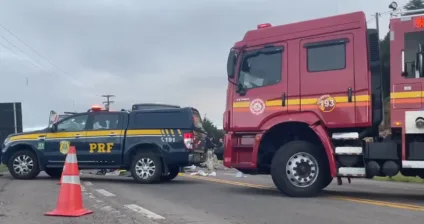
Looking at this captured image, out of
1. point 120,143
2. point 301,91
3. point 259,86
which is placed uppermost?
point 259,86

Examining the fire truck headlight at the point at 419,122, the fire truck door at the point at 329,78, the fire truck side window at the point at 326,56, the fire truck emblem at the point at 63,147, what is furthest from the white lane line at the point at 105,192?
the fire truck headlight at the point at 419,122

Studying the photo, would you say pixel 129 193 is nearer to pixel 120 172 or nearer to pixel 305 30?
pixel 305 30

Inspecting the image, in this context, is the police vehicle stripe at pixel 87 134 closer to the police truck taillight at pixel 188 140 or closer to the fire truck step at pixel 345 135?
the police truck taillight at pixel 188 140

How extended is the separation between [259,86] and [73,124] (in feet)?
21.2

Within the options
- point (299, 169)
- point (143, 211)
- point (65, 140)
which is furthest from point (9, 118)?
A: point (143, 211)

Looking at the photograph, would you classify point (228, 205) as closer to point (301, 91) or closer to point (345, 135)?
point (345, 135)

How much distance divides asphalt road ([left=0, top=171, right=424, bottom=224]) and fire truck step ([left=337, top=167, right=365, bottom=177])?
1.47 feet

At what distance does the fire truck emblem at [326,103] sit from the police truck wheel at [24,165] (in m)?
8.64

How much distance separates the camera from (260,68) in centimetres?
1234

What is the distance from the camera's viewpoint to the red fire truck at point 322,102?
36.0 ft

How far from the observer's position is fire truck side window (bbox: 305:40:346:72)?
37.7 feet

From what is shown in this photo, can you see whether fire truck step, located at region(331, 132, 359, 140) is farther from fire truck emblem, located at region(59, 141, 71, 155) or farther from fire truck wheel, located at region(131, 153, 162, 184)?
fire truck emblem, located at region(59, 141, 71, 155)

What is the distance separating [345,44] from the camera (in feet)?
37.6

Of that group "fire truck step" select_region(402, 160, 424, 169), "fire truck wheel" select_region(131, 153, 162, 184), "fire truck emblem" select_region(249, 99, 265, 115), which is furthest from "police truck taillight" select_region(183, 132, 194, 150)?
"fire truck step" select_region(402, 160, 424, 169)
